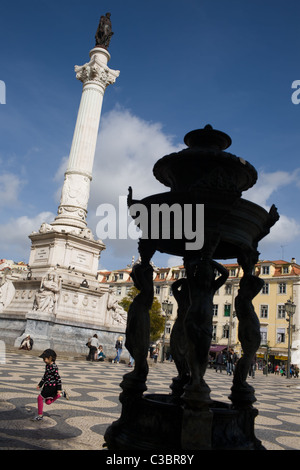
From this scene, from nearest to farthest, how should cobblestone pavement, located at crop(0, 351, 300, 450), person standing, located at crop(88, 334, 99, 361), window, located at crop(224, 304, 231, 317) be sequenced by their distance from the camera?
1. cobblestone pavement, located at crop(0, 351, 300, 450)
2. person standing, located at crop(88, 334, 99, 361)
3. window, located at crop(224, 304, 231, 317)

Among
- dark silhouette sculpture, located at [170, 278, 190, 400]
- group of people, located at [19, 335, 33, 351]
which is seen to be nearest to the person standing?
group of people, located at [19, 335, 33, 351]

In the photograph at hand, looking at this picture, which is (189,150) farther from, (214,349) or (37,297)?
(214,349)

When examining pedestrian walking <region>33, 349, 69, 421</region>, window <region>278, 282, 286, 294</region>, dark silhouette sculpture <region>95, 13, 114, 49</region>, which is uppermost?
dark silhouette sculpture <region>95, 13, 114, 49</region>

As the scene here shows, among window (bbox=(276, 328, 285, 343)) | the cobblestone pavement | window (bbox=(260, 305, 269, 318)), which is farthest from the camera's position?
window (bbox=(260, 305, 269, 318))

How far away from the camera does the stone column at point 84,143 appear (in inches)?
878

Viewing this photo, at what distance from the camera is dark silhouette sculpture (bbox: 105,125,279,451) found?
3443mm

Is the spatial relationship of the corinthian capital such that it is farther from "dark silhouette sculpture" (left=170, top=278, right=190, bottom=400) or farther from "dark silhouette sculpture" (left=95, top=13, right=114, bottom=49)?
"dark silhouette sculpture" (left=170, top=278, right=190, bottom=400)

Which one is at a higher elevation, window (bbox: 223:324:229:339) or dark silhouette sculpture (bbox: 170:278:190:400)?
window (bbox: 223:324:229:339)

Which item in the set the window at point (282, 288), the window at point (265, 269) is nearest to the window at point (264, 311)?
the window at point (282, 288)

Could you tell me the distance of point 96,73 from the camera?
81.2 ft

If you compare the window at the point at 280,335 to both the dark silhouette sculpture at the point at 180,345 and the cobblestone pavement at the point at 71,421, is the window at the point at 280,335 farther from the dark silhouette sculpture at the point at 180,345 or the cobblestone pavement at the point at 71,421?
the dark silhouette sculpture at the point at 180,345

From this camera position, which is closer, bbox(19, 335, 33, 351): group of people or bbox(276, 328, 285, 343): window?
bbox(19, 335, 33, 351): group of people

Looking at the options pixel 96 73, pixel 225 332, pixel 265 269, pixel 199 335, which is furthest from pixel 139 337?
pixel 265 269
